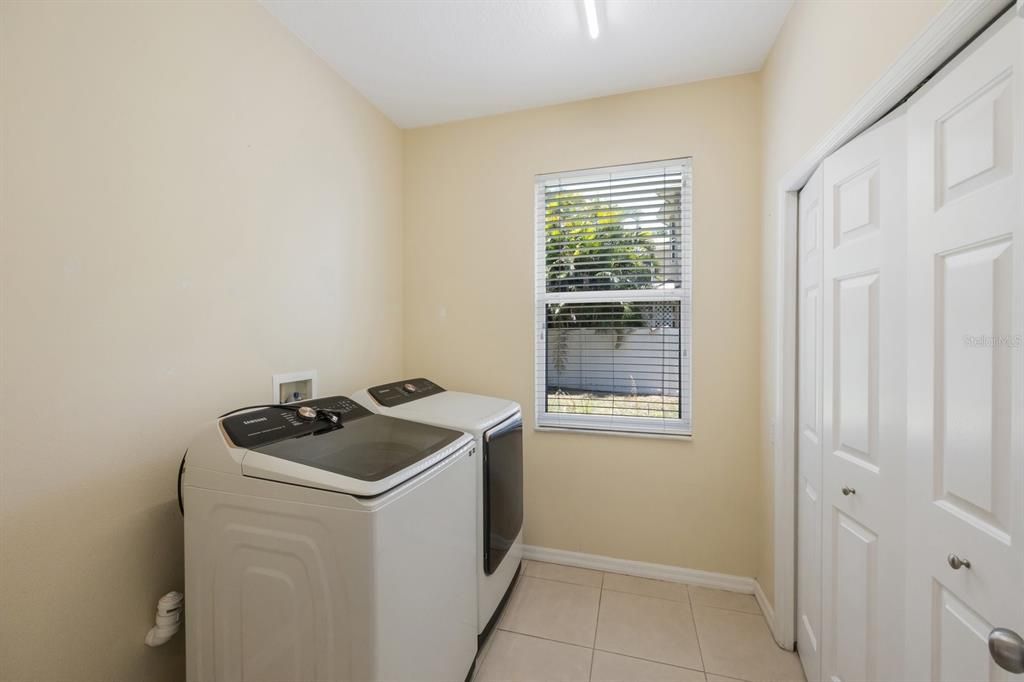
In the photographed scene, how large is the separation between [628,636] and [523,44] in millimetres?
2847

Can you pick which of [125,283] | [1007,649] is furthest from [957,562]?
[125,283]

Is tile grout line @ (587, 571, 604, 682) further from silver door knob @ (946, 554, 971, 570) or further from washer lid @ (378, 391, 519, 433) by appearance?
silver door knob @ (946, 554, 971, 570)

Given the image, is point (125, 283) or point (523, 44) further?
point (523, 44)

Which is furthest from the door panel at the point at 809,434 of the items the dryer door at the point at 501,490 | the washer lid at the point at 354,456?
the washer lid at the point at 354,456

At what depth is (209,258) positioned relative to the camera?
140cm

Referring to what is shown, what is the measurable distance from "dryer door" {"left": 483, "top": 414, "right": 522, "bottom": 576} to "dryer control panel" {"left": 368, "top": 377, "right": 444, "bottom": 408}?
1.79 ft

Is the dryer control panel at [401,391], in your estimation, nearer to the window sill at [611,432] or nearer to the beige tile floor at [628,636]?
the window sill at [611,432]

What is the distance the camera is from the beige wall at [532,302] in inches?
80.9

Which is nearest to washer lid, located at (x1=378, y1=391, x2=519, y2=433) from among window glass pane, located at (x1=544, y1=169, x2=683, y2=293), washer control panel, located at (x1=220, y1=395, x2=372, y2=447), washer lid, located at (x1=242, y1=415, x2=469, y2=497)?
washer lid, located at (x1=242, y1=415, x2=469, y2=497)

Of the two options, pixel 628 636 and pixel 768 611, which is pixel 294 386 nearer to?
pixel 628 636

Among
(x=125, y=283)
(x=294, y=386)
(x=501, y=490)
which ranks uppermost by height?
(x=125, y=283)

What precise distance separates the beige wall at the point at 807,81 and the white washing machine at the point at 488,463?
1.27m

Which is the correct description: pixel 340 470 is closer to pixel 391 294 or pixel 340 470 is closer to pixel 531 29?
pixel 391 294

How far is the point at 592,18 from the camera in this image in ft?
5.16
